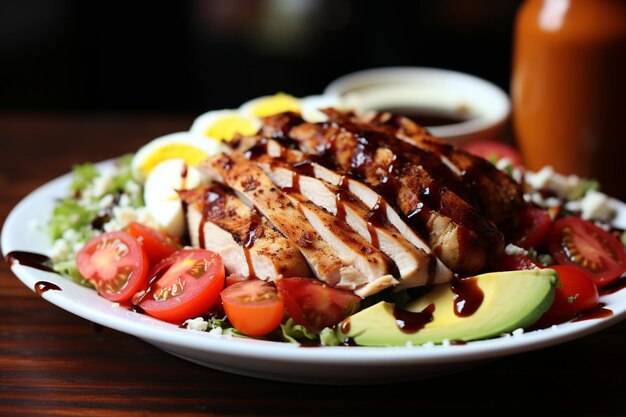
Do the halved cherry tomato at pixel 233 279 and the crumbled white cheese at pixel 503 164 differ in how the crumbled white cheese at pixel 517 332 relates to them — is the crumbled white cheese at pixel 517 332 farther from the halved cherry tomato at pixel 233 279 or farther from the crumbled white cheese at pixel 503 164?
the crumbled white cheese at pixel 503 164

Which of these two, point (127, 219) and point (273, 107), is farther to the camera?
point (273, 107)

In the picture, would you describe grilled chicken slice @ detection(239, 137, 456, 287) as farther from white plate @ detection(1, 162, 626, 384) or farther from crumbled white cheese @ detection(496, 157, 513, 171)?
crumbled white cheese @ detection(496, 157, 513, 171)

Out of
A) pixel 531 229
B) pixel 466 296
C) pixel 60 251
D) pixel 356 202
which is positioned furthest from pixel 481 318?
pixel 60 251

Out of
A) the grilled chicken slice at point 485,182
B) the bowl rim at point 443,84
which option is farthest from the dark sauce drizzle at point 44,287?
the bowl rim at point 443,84

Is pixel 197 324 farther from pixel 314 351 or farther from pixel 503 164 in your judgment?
pixel 503 164

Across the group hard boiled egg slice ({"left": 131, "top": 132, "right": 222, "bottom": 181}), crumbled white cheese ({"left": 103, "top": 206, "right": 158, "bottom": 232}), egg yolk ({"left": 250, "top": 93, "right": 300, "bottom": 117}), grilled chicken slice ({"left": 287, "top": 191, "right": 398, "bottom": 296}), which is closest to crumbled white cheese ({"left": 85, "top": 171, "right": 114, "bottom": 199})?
hard boiled egg slice ({"left": 131, "top": 132, "right": 222, "bottom": 181})
